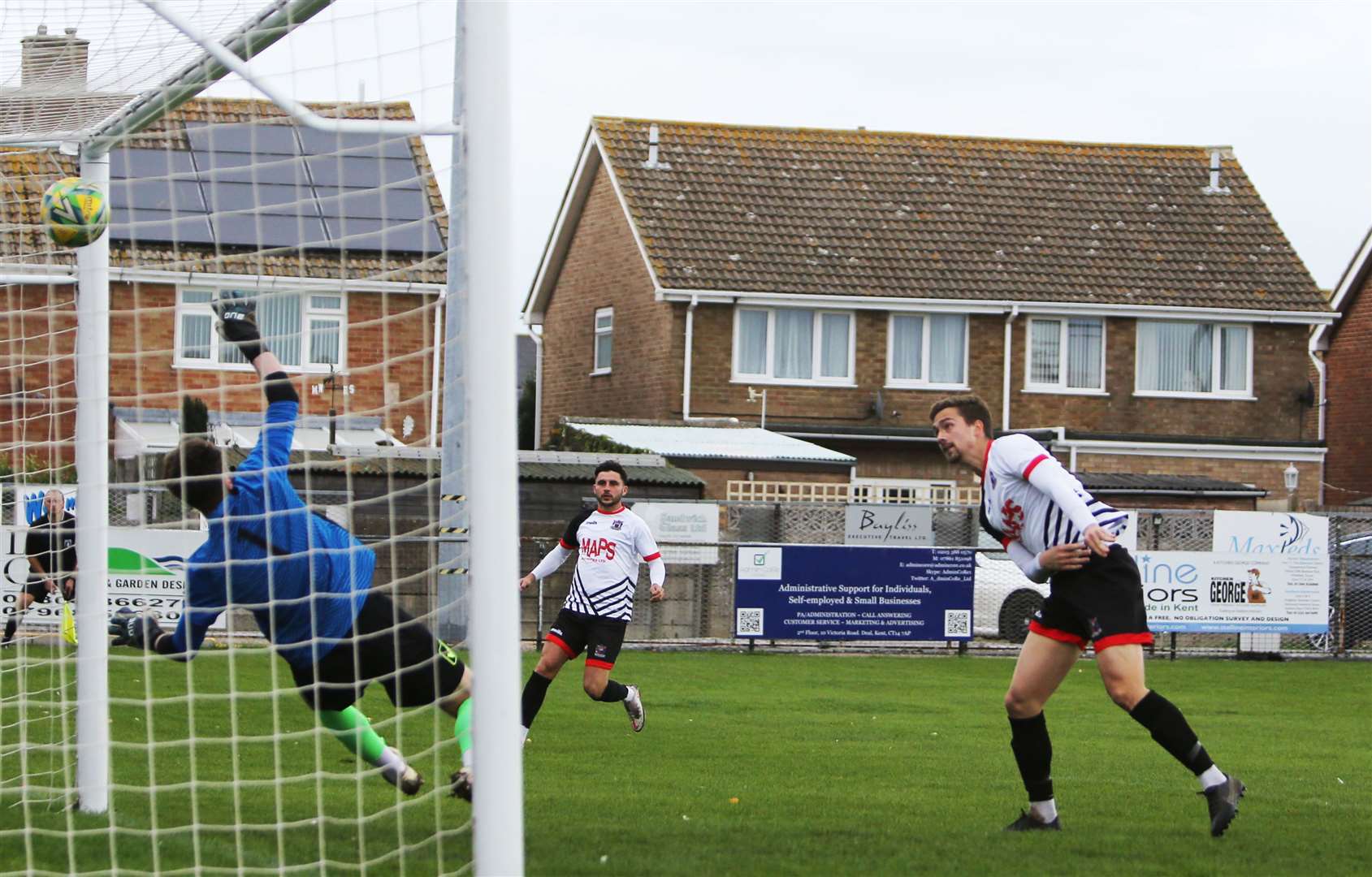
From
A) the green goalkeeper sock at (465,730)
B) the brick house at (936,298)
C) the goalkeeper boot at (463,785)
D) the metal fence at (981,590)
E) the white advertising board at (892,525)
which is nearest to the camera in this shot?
the goalkeeper boot at (463,785)

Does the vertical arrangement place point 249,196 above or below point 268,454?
above

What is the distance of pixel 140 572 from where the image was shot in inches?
720

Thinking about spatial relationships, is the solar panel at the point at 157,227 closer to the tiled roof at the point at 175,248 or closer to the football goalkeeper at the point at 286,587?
the tiled roof at the point at 175,248

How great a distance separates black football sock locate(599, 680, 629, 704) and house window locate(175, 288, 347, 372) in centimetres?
270

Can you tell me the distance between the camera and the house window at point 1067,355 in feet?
112

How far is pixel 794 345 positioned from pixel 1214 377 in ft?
27.4

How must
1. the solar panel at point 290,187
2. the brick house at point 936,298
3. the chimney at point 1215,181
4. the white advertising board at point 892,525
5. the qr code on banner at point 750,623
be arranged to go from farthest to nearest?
the chimney at point 1215,181 < the brick house at point 936,298 < the white advertising board at point 892,525 < the qr code on banner at point 750,623 < the solar panel at point 290,187

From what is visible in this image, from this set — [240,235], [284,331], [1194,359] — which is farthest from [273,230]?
[1194,359]

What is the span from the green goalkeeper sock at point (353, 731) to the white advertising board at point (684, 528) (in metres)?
Result: 14.0

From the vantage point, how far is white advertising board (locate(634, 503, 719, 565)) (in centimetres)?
2166

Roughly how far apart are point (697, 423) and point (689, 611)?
33.8 ft

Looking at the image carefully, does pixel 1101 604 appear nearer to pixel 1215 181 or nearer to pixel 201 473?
pixel 201 473

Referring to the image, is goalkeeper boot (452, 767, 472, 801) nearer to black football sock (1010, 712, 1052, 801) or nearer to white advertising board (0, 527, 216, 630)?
black football sock (1010, 712, 1052, 801)

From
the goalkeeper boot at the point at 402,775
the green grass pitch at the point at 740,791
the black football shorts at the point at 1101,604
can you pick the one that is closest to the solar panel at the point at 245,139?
the green grass pitch at the point at 740,791
